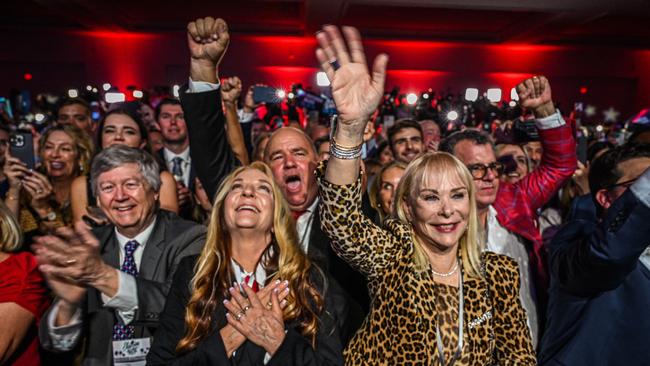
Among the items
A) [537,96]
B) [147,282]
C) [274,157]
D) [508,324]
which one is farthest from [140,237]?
[537,96]

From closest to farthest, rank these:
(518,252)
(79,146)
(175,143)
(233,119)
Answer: (518,252) → (233,119) → (79,146) → (175,143)

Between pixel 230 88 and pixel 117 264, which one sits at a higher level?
pixel 230 88

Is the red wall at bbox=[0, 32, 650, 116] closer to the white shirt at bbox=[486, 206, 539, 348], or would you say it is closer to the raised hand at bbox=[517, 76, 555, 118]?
the raised hand at bbox=[517, 76, 555, 118]

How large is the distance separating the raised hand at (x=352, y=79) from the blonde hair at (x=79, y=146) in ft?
7.67

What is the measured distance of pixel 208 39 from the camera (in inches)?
82.4

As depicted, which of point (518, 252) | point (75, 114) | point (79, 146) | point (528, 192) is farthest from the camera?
point (75, 114)

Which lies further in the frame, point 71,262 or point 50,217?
point 50,217

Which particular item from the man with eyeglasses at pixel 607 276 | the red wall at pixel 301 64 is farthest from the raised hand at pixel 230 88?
the red wall at pixel 301 64

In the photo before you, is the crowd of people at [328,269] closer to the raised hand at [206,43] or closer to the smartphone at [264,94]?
the raised hand at [206,43]

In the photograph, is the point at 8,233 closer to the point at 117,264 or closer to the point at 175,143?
the point at 117,264

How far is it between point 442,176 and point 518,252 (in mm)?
867

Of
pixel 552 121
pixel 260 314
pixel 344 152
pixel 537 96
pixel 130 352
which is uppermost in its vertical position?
pixel 537 96

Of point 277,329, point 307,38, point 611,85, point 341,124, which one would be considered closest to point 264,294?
point 277,329

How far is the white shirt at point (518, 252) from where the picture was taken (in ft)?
7.40
